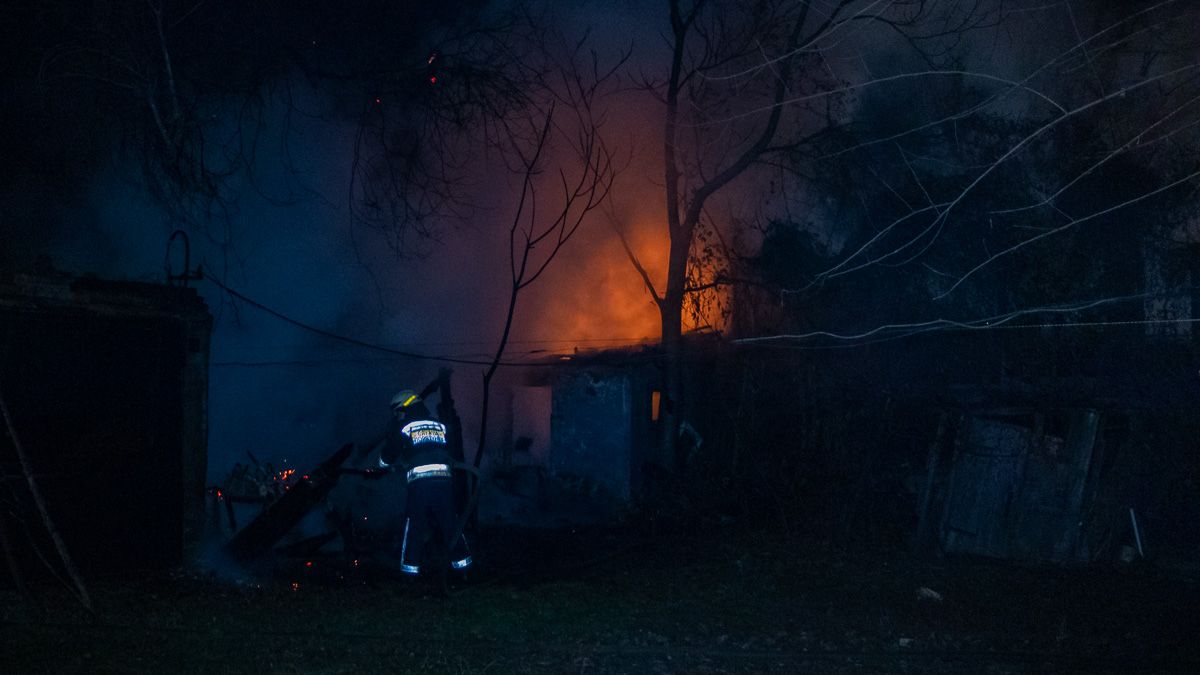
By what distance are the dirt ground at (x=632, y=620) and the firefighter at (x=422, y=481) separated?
1.40 feet

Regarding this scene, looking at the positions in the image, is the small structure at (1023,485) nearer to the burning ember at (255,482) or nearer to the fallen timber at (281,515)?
the fallen timber at (281,515)

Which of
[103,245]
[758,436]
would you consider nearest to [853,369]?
[758,436]

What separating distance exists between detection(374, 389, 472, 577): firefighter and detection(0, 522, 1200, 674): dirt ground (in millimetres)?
426

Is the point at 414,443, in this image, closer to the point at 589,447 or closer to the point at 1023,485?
the point at 1023,485

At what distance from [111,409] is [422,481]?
10.4ft

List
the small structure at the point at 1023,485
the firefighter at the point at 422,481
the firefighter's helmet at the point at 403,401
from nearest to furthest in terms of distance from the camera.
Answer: the firefighter at the point at 422,481, the firefighter's helmet at the point at 403,401, the small structure at the point at 1023,485

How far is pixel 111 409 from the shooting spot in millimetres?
8906

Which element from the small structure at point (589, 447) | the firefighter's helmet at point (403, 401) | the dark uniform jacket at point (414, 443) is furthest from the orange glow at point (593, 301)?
the dark uniform jacket at point (414, 443)

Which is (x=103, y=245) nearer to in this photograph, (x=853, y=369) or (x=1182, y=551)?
(x=853, y=369)

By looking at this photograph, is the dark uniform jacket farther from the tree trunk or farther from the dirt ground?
the tree trunk

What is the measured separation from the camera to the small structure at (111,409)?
27.2 ft

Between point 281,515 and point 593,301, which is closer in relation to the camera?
point 281,515

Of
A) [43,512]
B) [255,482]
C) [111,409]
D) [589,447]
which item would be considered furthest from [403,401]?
[589,447]

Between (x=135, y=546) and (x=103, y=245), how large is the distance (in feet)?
28.5
